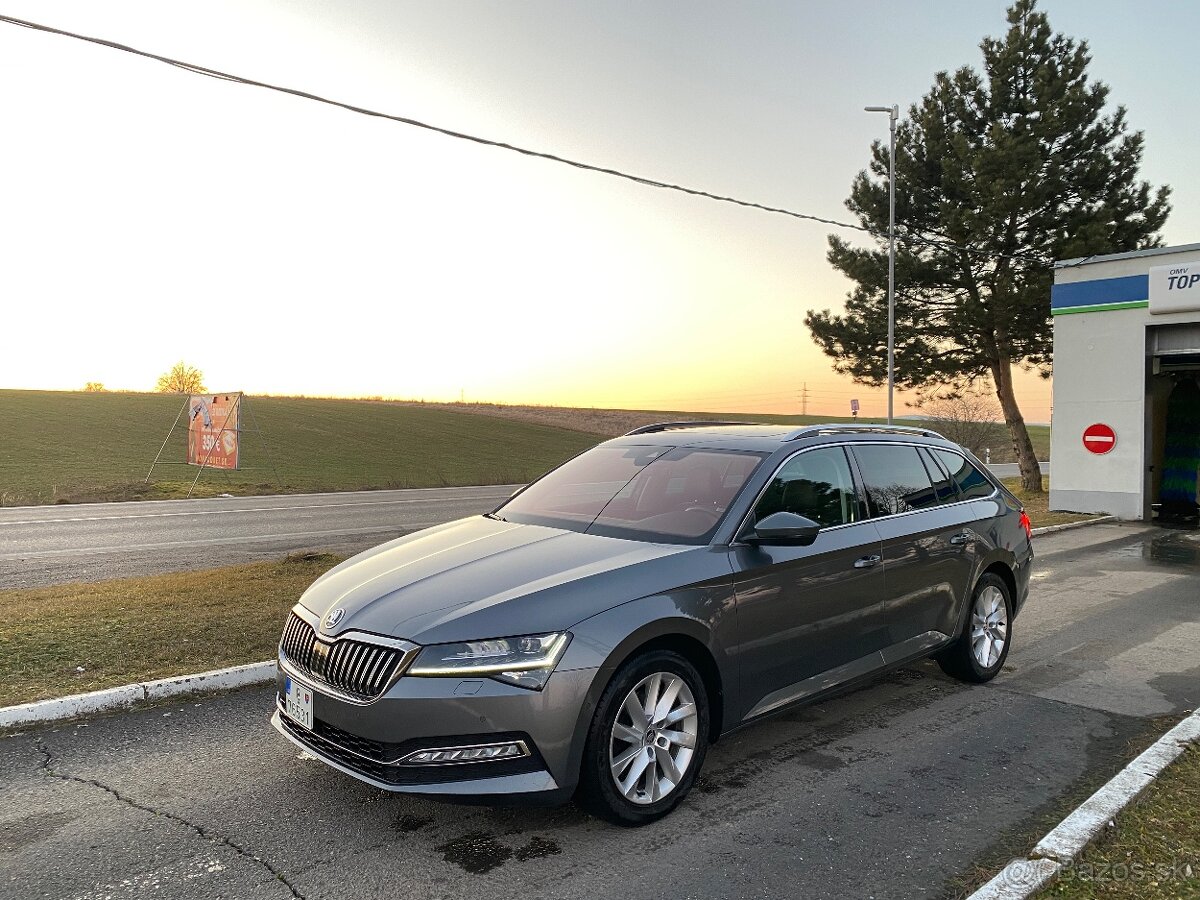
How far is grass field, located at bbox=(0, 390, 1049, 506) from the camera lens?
26.9m

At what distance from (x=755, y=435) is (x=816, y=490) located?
1.58 ft

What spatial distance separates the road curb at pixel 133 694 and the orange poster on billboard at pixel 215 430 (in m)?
18.5

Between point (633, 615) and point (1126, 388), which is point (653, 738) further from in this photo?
point (1126, 388)

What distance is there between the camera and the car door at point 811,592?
159 inches

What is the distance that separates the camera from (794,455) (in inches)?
183

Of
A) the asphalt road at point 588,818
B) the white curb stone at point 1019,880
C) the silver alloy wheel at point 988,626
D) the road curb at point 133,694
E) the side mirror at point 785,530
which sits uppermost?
the side mirror at point 785,530

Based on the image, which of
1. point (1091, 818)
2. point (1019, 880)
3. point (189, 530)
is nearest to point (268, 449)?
point (189, 530)

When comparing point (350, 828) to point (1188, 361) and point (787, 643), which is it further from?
point (1188, 361)

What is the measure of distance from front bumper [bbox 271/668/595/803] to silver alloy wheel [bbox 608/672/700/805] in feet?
0.90

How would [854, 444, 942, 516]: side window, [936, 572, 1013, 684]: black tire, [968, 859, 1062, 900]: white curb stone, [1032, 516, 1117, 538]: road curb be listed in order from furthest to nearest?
[1032, 516, 1117, 538]: road curb → [936, 572, 1013, 684]: black tire → [854, 444, 942, 516]: side window → [968, 859, 1062, 900]: white curb stone

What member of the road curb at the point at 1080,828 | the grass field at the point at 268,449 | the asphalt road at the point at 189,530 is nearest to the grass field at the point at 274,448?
the grass field at the point at 268,449

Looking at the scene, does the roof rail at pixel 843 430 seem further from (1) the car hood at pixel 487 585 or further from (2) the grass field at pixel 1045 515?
(2) the grass field at pixel 1045 515

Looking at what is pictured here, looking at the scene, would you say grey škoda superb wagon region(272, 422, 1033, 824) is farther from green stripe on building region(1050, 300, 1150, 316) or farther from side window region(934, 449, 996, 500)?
green stripe on building region(1050, 300, 1150, 316)

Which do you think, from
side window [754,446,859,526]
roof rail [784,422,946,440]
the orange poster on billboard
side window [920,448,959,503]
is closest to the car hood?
side window [754,446,859,526]
